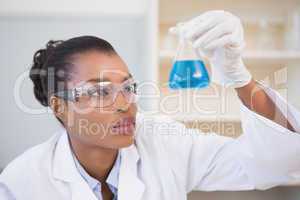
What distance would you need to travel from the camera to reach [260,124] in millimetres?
909

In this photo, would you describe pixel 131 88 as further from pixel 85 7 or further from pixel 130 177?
pixel 85 7

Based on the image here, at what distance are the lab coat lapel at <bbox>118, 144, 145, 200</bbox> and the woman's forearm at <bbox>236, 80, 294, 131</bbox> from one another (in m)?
0.31

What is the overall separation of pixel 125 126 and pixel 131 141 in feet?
0.13

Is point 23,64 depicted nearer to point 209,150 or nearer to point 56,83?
point 56,83

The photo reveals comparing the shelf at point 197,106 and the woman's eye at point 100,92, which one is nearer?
the woman's eye at point 100,92

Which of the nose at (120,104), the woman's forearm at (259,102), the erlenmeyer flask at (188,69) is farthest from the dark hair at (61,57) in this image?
the woman's forearm at (259,102)

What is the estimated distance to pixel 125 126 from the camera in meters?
0.97

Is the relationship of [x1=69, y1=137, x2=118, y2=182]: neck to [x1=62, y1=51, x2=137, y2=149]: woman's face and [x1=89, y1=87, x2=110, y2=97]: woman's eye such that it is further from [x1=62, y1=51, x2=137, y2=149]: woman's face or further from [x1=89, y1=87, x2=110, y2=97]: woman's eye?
[x1=89, y1=87, x2=110, y2=97]: woman's eye

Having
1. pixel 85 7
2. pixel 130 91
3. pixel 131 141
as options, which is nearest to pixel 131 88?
pixel 130 91

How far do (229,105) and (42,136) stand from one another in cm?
67

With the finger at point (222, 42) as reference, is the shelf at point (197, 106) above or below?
below

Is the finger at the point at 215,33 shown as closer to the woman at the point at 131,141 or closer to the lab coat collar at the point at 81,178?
the woman at the point at 131,141

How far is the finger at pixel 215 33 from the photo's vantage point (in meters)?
→ 0.89

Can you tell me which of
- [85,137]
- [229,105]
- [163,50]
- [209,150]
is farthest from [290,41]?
[85,137]
